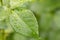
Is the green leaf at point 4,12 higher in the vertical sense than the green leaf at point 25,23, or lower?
higher

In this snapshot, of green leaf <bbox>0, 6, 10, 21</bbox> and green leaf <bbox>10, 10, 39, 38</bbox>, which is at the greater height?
green leaf <bbox>0, 6, 10, 21</bbox>

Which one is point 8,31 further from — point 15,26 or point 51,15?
point 51,15

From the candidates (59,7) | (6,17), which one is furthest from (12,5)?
(59,7)

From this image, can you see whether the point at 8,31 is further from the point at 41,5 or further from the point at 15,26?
the point at 41,5

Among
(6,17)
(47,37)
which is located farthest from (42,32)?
(6,17)

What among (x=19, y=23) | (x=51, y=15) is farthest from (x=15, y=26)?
(x=51, y=15)

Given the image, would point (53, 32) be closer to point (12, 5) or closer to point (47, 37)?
point (47, 37)
